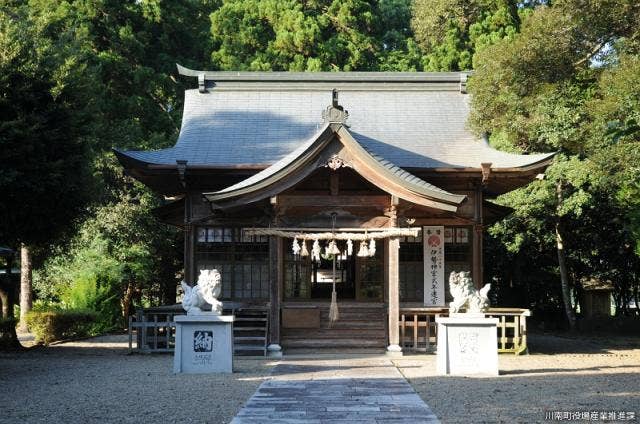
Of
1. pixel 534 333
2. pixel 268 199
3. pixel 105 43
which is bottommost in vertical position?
pixel 534 333

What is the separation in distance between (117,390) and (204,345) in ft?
7.29

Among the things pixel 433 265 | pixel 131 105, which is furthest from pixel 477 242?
pixel 131 105

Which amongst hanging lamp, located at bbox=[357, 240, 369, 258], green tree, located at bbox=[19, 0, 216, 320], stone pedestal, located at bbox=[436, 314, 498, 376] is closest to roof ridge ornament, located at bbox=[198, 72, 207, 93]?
green tree, located at bbox=[19, 0, 216, 320]

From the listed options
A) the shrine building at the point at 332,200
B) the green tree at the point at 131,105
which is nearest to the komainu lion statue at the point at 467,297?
the shrine building at the point at 332,200

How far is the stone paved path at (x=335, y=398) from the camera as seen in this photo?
27.2ft

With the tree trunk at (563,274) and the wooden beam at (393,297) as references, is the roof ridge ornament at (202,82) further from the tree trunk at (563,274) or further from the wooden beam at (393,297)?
the tree trunk at (563,274)

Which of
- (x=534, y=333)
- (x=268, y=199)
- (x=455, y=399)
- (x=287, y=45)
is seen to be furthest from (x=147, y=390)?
(x=287, y=45)

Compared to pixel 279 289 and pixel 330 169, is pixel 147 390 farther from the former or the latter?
pixel 330 169

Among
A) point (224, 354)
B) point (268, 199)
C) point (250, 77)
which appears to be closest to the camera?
point (224, 354)

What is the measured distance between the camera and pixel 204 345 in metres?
12.7

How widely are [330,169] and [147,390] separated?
6664mm

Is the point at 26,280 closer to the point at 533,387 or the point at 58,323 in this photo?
the point at 58,323

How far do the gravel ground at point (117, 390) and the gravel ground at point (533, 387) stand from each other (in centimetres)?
258

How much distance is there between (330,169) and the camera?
15727 millimetres
